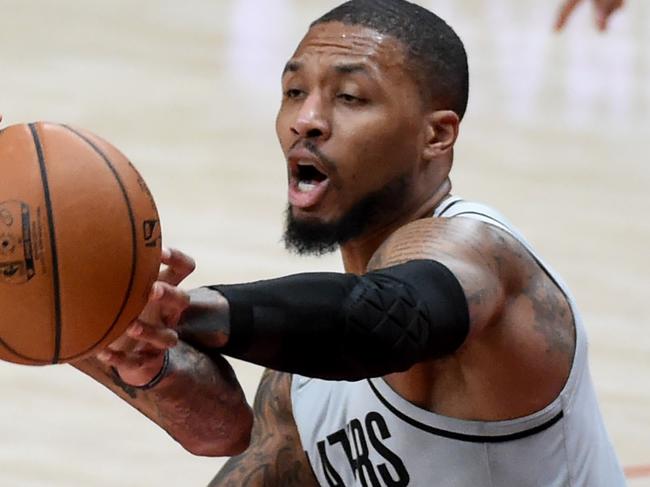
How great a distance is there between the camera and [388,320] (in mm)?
2287

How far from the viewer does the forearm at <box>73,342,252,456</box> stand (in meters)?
2.88

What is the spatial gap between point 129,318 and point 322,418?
927 millimetres

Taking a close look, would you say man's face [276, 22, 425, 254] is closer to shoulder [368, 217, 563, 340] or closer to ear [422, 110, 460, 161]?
ear [422, 110, 460, 161]

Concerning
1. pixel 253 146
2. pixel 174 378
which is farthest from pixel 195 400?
pixel 253 146

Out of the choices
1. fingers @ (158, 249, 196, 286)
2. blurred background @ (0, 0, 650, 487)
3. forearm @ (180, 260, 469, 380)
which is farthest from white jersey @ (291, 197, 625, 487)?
blurred background @ (0, 0, 650, 487)

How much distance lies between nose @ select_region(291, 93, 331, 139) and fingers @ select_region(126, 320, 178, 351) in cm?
63

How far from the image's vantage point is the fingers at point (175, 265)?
251cm

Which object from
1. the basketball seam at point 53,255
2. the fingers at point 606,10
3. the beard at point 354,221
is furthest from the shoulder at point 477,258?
the fingers at point 606,10

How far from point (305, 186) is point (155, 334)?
0.62 meters

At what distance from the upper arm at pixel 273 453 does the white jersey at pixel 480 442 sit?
39cm

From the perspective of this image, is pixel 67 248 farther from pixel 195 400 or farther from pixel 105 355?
pixel 195 400

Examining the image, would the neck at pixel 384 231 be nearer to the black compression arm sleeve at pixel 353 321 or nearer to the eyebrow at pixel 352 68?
the eyebrow at pixel 352 68

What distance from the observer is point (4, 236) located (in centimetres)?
217

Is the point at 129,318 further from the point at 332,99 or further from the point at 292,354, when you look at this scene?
the point at 332,99
